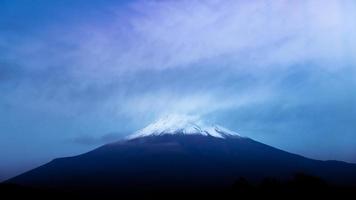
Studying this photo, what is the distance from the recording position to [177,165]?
446 ft

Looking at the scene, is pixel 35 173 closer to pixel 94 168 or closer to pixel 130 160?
pixel 94 168

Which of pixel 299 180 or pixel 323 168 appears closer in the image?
pixel 299 180

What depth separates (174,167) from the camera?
13325 cm

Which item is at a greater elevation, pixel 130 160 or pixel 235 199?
pixel 130 160

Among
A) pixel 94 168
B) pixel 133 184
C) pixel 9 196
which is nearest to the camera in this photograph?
pixel 9 196

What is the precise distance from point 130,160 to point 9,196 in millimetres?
91441

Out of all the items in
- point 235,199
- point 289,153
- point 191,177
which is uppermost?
point 289,153

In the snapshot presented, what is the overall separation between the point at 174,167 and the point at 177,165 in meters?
2.89

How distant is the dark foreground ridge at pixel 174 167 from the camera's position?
106 metres

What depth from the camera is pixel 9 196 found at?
176 ft

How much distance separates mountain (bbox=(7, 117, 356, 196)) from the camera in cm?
11169

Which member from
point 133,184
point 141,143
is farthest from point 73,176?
point 141,143

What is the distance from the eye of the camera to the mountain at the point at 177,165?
366 feet

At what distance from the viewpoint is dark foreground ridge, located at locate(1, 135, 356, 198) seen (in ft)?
349
